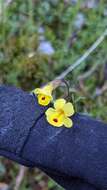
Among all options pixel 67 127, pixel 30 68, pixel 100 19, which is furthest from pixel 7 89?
pixel 100 19

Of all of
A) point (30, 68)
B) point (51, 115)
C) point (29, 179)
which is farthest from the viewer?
point (30, 68)

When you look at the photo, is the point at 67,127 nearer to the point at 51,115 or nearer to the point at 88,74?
the point at 51,115

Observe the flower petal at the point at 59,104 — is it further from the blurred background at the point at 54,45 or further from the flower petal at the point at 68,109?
the blurred background at the point at 54,45

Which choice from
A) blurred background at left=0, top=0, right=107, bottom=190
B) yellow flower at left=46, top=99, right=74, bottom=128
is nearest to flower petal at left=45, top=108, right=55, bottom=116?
yellow flower at left=46, top=99, right=74, bottom=128

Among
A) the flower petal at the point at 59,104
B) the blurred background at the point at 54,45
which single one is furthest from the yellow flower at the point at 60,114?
the blurred background at the point at 54,45

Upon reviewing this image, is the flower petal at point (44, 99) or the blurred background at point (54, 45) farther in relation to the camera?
the blurred background at point (54, 45)

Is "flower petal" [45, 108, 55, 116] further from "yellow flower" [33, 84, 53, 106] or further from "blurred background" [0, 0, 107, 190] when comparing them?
"blurred background" [0, 0, 107, 190]

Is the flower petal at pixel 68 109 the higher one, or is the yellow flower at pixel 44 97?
the yellow flower at pixel 44 97
